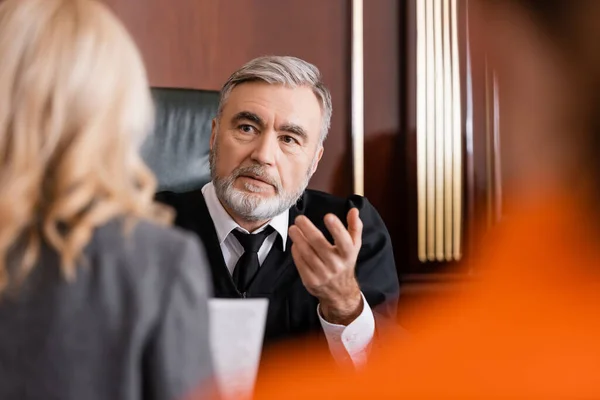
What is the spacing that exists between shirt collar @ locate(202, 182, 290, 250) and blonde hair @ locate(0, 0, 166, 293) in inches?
22.0

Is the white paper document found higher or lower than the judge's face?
lower

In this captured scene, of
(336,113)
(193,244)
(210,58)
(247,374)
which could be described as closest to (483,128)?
(336,113)

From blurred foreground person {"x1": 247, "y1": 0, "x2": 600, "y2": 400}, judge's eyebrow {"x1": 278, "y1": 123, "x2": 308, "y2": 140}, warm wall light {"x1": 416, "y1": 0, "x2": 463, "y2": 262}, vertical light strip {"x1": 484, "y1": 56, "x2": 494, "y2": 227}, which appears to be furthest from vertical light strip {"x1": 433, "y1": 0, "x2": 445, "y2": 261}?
judge's eyebrow {"x1": 278, "y1": 123, "x2": 308, "y2": 140}

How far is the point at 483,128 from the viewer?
1611 mm

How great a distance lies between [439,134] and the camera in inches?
63.3

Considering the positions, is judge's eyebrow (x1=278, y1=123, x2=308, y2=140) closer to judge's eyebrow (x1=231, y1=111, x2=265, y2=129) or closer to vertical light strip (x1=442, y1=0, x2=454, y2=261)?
judge's eyebrow (x1=231, y1=111, x2=265, y2=129)

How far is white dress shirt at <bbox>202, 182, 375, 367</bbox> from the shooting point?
0.89 m

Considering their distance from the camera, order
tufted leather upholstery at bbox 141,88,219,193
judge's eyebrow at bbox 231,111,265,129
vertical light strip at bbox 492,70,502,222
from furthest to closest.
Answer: vertical light strip at bbox 492,70,502,222
tufted leather upholstery at bbox 141,88,219,193
judge's eyebrow at bbox 231,111,265,129

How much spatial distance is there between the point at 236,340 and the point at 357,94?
109cm

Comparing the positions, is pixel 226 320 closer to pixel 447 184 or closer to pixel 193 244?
pixel 193 244

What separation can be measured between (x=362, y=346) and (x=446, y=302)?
73 centimetres

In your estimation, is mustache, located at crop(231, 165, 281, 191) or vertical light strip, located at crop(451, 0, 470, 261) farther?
vertical light strip, located at crop(451, 0, 470, 261)

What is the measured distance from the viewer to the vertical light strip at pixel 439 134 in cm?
161

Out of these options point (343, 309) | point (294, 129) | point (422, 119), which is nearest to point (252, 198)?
point (294, 129)
